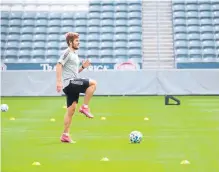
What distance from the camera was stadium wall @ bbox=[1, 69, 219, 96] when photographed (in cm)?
2678

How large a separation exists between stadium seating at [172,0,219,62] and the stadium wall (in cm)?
583

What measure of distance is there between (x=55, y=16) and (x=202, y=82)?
1373cm

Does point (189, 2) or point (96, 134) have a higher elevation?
point (189, 2)

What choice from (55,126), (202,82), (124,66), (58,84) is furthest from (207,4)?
(58,84)

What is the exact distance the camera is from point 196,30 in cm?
3503

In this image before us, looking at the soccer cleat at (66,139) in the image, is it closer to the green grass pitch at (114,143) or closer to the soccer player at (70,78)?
the soccer player at (70,78)

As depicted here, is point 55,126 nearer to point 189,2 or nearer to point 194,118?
point 194,118

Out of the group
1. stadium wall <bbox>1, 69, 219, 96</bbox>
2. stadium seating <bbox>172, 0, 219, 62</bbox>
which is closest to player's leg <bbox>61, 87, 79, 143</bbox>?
stadium wall <bbox>1, 69, 219, 96</bbox>

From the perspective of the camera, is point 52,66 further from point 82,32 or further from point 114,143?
point 114,143

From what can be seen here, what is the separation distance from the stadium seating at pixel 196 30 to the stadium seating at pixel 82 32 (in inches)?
95.9

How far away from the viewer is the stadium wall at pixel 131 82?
26.8 metres

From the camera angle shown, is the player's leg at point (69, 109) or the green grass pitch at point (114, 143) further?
the player's leg at point (69, 109)

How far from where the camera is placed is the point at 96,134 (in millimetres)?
11352

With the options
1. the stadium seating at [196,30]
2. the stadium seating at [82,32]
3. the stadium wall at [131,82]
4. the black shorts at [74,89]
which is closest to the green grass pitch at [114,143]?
the black shorts at [74,89]
